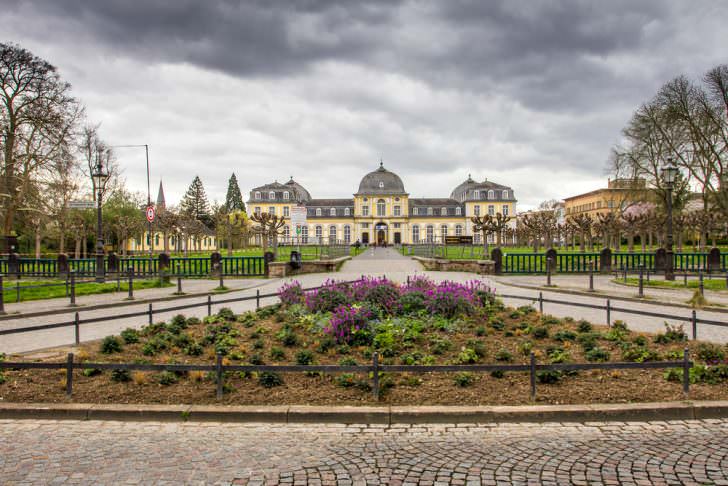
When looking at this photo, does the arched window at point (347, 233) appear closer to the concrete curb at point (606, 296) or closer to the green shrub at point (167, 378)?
the concrete curb at point (606, 296)

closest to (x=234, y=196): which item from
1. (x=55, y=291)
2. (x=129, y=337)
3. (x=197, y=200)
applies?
(x=197, y=200)

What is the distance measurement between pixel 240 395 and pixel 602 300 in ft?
38.5

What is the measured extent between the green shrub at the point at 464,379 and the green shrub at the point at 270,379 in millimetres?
2113

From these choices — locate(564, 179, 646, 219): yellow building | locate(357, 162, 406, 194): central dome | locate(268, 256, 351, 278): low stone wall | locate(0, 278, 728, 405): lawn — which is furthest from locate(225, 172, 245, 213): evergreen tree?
locate(0, 278, 728, 405): lawn

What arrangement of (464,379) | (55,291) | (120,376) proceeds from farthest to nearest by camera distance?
1. (55,291)
2. (120,376)
3. (464,379)

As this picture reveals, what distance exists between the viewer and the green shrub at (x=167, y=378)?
5.76 m

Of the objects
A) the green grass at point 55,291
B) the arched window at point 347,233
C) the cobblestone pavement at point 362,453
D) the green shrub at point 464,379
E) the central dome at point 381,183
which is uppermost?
the central dome at point 381,183

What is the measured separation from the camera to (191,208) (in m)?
92.1

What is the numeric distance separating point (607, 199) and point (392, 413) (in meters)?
91.9

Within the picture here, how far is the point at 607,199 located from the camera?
281 ft

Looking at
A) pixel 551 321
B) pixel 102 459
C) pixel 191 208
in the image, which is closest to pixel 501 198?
pixel 191 208

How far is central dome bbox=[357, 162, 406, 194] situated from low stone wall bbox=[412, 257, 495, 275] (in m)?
69.1

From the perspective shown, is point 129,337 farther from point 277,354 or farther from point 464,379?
point 464,379

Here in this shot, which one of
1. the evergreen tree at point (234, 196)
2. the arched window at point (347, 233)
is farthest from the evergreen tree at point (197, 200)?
the arched window at point (347, 233)
